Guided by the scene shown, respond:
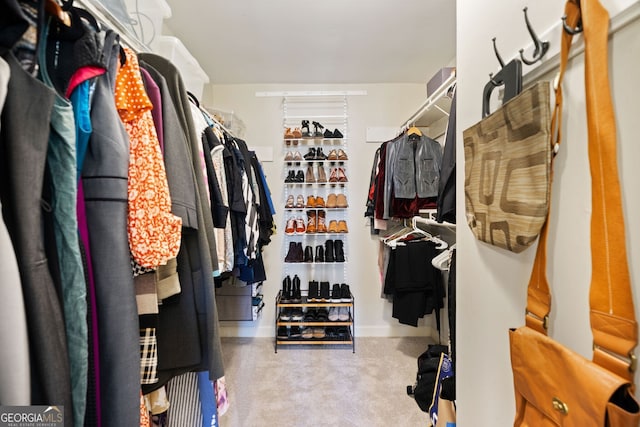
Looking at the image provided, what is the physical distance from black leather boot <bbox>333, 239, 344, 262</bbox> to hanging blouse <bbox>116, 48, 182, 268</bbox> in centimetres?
206

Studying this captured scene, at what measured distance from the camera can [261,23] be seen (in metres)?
1.89

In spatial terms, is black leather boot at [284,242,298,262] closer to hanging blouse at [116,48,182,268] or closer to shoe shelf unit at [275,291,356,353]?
shoe shelf unit at [275,291,356,353]

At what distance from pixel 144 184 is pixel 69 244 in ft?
0.62

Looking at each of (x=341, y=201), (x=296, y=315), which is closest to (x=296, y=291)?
(x=296, y=315)

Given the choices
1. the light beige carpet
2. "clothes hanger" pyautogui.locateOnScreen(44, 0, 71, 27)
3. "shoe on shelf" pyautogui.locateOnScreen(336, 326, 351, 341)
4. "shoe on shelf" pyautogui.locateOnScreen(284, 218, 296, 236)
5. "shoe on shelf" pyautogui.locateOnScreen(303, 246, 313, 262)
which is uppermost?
"clothes hanger" pyautogui.locateOnScreen(44, 0, 71, 27)

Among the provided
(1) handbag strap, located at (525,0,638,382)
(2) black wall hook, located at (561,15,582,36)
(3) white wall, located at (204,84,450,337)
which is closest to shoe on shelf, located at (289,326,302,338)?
(3) white wall, located at (204,84,450,337)

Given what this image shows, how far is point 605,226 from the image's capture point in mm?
374

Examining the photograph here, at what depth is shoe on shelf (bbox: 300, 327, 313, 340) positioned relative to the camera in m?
2.48

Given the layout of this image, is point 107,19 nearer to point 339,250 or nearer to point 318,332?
point 339,250

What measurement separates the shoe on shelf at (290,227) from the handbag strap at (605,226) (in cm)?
229

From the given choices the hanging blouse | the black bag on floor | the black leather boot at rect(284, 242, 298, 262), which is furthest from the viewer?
the black leather boot at rect(284, 242, 298, 262)

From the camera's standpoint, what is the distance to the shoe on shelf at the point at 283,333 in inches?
99.0

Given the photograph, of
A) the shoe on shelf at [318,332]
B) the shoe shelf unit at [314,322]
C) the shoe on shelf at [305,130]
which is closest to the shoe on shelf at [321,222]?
the shoe shelf unit at [314,322]

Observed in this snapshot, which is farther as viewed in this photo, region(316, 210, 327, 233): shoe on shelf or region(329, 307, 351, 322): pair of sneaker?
region(316, 210, 327, 233): shoe on shelf
